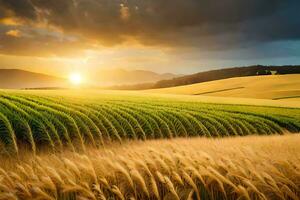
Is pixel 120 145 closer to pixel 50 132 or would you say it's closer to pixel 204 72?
pixel 50 132

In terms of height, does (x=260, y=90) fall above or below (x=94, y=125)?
below

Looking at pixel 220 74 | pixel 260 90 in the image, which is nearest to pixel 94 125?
pixel 260 90

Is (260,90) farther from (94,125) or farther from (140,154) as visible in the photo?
(140,154)

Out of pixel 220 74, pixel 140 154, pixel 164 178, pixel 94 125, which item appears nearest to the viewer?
pixel 164 178

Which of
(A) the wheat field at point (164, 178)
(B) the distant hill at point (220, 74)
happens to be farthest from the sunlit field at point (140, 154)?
(B) the distant hill at point (220, 74)

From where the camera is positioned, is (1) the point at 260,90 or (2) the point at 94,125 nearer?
(2) the point at 94,125

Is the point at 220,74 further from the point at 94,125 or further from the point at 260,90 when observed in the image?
the point at 94,125

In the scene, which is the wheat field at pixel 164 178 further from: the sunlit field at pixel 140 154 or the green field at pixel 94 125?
the green field at pixel 94 125

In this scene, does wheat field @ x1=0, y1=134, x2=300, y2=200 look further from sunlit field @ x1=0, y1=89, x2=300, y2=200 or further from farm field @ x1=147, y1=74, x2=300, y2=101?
farm field @ x1=147, y1=74, x2=300, y2=101

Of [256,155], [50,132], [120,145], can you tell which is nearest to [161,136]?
[120,145]

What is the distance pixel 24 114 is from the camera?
14.9 m

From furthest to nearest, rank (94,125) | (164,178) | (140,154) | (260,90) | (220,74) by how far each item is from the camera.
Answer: (220,74) < (260,90) < (94,125) < (140,154) < (164,178)

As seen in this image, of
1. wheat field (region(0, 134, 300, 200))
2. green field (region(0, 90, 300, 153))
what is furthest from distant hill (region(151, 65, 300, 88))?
wheat field (region(0, 134, 300, 200))

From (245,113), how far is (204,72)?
4828 inches
